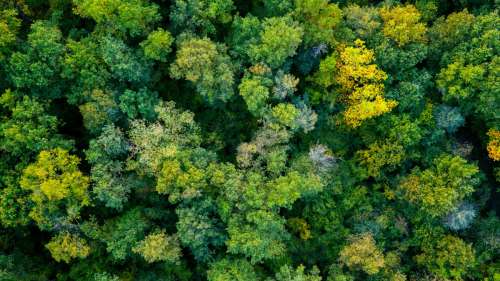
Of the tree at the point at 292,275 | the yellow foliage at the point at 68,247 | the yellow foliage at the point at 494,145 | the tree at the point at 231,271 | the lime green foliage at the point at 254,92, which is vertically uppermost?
the yellow foliage at the point at 494,145

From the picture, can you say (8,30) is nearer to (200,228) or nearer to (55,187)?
(55,187)

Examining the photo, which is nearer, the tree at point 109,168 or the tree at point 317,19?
the tree at point 109,168

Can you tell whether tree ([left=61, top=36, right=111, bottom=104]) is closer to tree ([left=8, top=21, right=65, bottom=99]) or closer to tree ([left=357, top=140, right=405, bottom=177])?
tree ([left=8, top=21, right=65, bottom=99])

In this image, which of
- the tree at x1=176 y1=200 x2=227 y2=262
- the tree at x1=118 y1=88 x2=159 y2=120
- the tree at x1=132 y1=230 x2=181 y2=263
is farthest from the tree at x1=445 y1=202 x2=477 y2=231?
the tree at x1=118 y1=88 x2=159 y2=120

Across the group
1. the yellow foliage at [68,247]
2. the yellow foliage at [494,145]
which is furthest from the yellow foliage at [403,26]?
the yellow foliage at [68,247]

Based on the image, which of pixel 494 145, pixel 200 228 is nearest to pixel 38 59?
pixel 200 228

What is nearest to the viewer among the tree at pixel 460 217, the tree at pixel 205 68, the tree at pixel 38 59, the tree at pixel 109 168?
the tree at pixel 109 168

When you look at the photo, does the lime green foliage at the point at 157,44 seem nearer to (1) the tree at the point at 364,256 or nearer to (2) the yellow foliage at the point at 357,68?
(2) the yellow foliage at the point at 357,68
